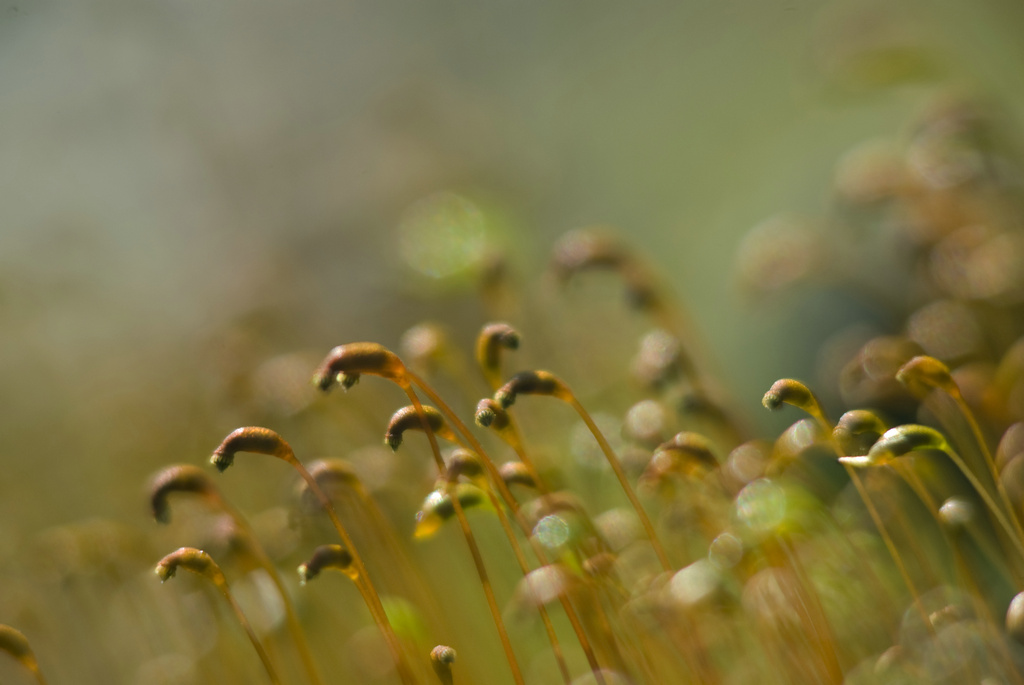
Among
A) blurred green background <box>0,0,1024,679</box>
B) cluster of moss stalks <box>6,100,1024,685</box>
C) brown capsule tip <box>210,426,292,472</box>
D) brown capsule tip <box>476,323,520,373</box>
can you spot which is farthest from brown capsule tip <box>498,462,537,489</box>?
blurred green background <box>0,0,1024,679</box>

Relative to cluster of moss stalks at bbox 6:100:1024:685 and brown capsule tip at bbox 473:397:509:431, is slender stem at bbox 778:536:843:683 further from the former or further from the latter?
brown capsule tip at bbox 473:397:509:431

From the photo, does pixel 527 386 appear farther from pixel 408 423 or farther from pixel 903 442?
pixel 903 442

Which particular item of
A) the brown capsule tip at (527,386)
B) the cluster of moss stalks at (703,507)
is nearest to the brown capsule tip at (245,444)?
the cluster of moss stalks at (703,507)

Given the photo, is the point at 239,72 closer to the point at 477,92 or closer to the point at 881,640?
the point at 477,92

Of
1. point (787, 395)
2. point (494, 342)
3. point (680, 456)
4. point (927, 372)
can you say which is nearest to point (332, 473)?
point (494, 342)

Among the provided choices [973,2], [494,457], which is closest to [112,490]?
[494,457]

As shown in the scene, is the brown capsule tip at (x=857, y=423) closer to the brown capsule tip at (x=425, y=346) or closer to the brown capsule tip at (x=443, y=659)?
the brown capsule tip at (x=443, y=659)

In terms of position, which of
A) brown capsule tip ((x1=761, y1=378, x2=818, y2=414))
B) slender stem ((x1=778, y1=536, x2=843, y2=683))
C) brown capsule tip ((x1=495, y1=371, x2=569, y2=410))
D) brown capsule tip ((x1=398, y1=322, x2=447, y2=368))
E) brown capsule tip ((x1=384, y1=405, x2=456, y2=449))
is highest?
brown capsule tip ((x1=398, y1=322, x2=447, y2=368))
